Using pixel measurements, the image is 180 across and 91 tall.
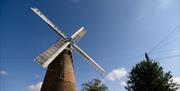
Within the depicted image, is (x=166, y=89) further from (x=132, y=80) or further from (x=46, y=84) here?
(x=46, y=84)

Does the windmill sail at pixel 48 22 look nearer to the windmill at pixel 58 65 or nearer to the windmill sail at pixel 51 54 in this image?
the windmill at pixel 58 65

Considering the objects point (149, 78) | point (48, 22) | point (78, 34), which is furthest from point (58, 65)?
point (149, 78)

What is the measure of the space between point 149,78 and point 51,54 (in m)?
10.9

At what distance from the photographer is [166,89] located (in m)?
18.2

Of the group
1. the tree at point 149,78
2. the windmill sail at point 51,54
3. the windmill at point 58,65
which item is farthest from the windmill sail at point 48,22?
the tree at point 149,78

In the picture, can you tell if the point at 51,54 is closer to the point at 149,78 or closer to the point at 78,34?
the point at 78,34

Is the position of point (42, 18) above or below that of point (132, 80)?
above

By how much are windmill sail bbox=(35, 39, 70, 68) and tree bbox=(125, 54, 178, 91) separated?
28.7ft

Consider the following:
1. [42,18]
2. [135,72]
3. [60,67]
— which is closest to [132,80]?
[135,72]

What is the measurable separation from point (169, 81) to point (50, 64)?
12946 millimetres

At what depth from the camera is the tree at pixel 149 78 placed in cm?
1833

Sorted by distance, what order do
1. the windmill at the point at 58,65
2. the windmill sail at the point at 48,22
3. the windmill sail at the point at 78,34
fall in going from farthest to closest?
the windmill sail at the point at 78,34
the windmill sail at the point at 48,22
the windmill at the point at 58,65

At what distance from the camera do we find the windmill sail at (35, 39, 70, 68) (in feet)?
55.0

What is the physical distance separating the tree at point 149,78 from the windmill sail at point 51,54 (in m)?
8.73
